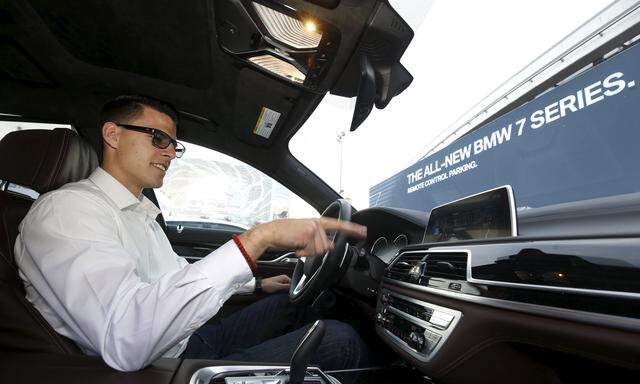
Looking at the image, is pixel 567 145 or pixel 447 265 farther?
pixel 567 145

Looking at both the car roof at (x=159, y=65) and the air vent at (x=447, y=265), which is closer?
the air vent at (x=447, y=265)

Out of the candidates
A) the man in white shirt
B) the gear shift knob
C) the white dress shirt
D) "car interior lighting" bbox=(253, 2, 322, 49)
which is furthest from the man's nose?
the gear shift knob

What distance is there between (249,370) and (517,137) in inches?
142

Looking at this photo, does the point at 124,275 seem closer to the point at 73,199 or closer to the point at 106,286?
the point at 106,286

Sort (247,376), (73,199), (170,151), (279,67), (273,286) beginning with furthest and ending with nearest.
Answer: (273,286) → (279,67) → (170,151) → (73,199) → (247,376)

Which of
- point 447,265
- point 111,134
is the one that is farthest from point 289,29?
point 447,265

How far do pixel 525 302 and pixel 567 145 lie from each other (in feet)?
9.37

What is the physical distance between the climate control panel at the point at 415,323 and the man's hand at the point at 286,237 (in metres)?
0.40

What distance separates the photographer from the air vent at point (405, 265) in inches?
47.5

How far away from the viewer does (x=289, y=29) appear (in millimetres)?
1504

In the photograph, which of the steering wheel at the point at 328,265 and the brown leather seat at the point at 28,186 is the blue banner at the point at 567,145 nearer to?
the steering wheel at the point at 328,265

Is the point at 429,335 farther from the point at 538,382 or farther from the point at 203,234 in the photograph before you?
the point at 203,234

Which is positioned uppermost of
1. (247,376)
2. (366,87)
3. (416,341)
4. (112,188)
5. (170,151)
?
(366,87)

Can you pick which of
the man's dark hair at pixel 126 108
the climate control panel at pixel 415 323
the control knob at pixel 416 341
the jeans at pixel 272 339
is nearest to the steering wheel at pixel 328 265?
the jeans at pixel 272 339
